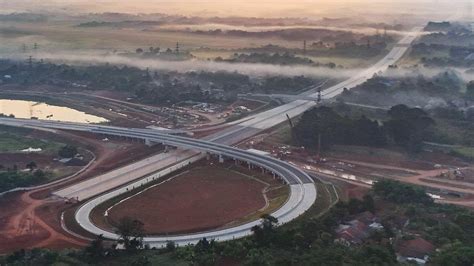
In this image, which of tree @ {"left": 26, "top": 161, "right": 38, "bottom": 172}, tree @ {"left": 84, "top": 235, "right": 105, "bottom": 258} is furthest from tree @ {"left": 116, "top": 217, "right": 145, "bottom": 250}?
tree @ {"left": 26, "top": 161, "right": 38, "bottom": 172}

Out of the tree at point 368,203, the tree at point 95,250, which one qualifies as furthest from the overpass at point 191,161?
the tree at point 368,203

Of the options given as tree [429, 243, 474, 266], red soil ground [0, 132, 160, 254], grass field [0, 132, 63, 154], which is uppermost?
tree [429, 243, 474, 266]

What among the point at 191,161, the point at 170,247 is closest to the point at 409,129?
the point at 191,161

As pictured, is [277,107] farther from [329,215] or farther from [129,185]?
[329,215]

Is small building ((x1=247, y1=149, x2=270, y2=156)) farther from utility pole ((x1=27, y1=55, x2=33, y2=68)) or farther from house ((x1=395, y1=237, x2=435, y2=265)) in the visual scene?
utility pole ((x1=27, y1=55, x2=33, y2=68))

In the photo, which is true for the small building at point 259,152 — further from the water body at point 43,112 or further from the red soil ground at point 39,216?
the water body at point 43,112

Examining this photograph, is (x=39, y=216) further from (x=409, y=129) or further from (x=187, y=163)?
(x=409, y=129)

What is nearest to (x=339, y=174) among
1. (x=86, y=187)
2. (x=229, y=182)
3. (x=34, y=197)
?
(x=229, y=182)
